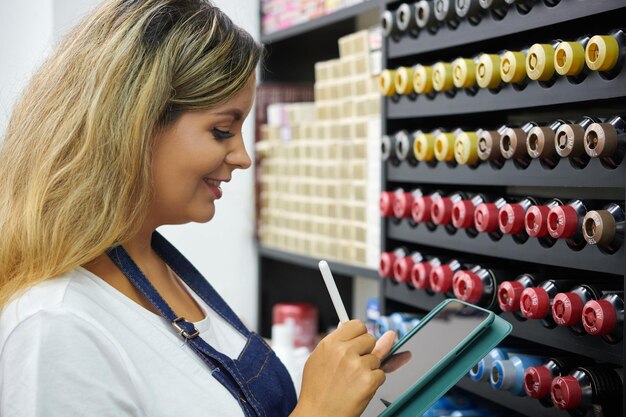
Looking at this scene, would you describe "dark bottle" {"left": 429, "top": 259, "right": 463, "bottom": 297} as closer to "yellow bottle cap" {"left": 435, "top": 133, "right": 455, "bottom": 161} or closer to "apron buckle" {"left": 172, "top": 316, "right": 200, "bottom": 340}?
"yellow bottle cap" {"left": 435, "top": 133, "right": 455, "bottom": 161}

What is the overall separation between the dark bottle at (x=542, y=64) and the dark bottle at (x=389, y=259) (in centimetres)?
48

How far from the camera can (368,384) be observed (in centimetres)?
97

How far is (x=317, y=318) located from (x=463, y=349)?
151 cm

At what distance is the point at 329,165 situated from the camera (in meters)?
Answer: 1.98

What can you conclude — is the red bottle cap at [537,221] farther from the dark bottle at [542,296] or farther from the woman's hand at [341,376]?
the woman's hand at [341,376]

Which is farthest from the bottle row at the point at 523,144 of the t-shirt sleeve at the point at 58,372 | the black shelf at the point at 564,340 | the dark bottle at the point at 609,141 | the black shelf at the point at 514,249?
the t-shirt sleeve at the point at 58,372

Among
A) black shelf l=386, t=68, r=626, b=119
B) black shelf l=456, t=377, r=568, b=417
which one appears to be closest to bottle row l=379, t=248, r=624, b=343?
black shelf l=456, t=377, r=568, b=417

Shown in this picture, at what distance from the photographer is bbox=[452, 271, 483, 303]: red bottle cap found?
49.7 inches

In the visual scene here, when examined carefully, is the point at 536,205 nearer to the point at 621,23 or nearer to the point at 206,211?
the point at 621,23

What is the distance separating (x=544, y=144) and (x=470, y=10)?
287 millimetres

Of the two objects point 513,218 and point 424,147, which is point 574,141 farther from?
point 424,147

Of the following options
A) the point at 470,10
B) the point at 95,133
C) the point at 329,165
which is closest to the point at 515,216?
the point at 470,10

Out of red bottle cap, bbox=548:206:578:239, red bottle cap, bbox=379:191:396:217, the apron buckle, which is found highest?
red bottle cap, bbox=548:206:578:239

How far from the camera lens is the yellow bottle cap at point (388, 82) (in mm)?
1506
